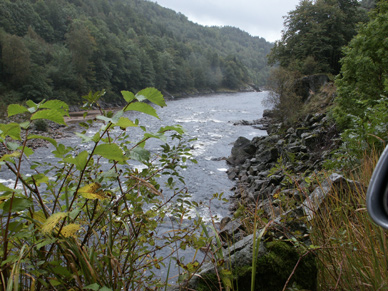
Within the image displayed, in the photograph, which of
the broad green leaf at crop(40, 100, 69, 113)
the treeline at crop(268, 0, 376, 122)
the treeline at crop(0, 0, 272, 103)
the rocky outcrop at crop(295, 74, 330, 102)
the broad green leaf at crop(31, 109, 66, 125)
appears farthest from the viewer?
the treeline at crop(0, 0, 272, 103)

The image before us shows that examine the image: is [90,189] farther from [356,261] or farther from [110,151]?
[356,261]

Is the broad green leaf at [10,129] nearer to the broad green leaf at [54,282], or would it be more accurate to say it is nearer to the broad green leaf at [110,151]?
the broad green leaf at [110,151]

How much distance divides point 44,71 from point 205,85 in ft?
156

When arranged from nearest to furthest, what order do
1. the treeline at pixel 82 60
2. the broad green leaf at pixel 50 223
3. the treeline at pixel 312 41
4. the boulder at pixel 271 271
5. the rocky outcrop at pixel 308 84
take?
the broad green leaf at pixel 50 223 < the boulder at pixel 271 271 < the rocky outcrop at pixel 308 84 < the treeline at pixel 312 41 < the treeline at pixel 82 60

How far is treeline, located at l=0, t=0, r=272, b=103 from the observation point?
3462cm

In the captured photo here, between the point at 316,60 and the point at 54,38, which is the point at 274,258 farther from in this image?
the point at 54,38

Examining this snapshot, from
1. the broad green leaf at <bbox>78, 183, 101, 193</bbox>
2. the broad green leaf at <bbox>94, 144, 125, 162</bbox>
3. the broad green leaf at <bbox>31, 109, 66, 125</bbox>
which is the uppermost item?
the broad green leaf at <bbox>31, 109, 66, 125</bbox>

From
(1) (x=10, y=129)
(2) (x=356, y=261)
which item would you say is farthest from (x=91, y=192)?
(2) (x=356, y=261)

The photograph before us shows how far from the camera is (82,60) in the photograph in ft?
142

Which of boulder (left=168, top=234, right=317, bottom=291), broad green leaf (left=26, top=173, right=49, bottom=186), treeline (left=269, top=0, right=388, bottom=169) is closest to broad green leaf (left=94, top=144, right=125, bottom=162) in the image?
broad green leaf (left=26, top=173, right=49, bottom=186)

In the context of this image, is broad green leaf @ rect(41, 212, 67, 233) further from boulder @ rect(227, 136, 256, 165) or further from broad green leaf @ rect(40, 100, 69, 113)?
boulder @ rect(227, 136, 256, 165)

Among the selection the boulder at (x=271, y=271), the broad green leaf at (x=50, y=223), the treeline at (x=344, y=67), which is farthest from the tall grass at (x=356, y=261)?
the treeline at (x=344, y=67)

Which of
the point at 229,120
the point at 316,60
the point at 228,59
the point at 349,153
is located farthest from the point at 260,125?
the point at 228,59

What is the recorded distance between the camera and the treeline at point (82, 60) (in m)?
34.6
